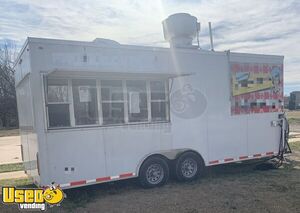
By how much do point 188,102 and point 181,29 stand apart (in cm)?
211

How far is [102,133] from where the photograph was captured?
586 centimetres

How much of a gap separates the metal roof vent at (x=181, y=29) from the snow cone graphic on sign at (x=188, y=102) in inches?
53.3

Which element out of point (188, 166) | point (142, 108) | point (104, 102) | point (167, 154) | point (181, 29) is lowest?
point (188, 166)

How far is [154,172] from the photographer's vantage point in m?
6.46

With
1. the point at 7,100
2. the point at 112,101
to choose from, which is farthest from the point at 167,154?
the point at 7,100

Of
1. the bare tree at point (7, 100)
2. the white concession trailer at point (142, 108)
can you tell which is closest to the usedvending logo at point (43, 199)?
the white concession trailer at point (142, 108)

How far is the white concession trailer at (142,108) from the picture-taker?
5.43m

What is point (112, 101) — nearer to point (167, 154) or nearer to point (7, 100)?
point (167, 154)

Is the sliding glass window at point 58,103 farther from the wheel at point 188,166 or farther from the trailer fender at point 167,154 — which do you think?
the wheel at point 188,166

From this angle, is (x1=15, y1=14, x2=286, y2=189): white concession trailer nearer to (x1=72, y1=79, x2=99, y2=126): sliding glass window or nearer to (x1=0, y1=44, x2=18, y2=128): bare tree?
(x1=72, y1=79, x2=99, y2=126): sliding glass window

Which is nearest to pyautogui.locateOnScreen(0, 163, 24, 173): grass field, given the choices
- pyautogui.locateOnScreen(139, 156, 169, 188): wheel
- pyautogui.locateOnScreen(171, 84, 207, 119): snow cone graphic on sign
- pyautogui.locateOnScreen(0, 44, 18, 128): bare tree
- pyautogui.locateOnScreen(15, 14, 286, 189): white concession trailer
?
pyautogui.locateOnScreen(15, 14, 286, 189): white concession trailer

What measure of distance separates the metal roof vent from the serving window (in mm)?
1608

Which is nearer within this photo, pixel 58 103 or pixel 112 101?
pixel 58 103

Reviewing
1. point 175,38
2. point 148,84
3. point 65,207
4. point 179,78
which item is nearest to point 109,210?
point 65,207
